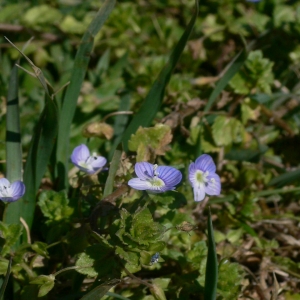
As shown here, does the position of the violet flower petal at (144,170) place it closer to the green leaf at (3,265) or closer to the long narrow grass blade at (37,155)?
the long narrow grass blade at (37,155)

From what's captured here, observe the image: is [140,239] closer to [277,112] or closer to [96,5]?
[277,112]

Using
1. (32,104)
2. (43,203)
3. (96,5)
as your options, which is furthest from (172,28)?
(43,203)

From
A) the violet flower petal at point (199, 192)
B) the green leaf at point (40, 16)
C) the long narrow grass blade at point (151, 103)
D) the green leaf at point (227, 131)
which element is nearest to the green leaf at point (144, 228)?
the violet flower petal at point (199, 192)

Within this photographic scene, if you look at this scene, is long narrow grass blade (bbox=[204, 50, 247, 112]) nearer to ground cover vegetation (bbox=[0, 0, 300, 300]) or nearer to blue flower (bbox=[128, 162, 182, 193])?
ground cover vegetation (bbox=[0, 0, 300, 300])

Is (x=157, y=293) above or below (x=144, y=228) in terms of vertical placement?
below

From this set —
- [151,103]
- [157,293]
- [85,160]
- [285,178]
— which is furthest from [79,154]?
[285,178]

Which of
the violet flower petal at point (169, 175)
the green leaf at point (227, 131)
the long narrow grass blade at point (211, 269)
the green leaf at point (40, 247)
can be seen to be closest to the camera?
the long narrow grass blade at point (211, 269)

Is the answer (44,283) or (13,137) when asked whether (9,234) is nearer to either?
(44,283)
